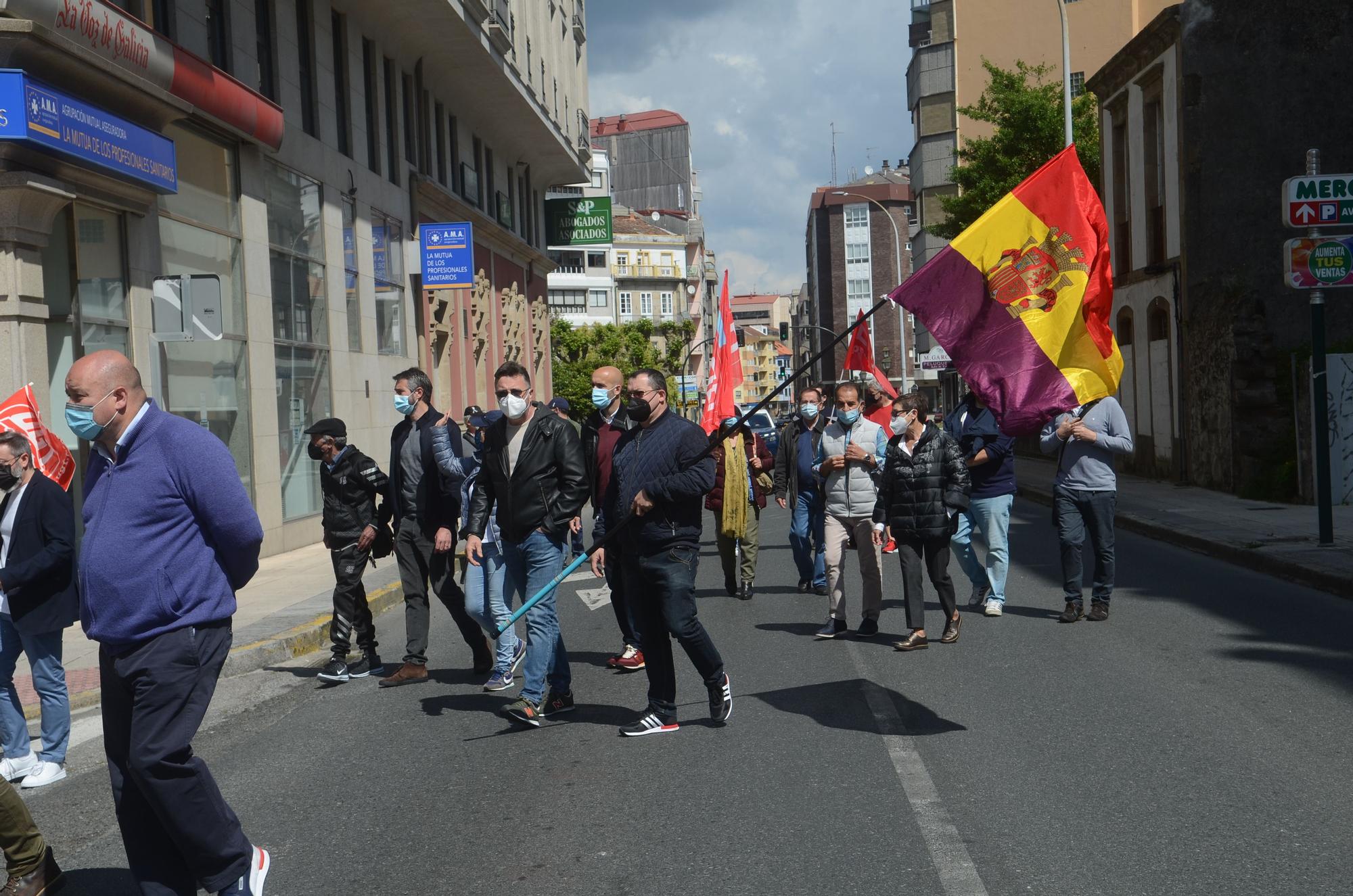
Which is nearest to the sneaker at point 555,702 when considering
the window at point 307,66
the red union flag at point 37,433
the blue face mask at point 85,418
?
the red union flag at point 37,433

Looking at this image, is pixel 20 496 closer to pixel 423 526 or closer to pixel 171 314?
pixel 423 526

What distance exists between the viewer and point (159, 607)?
4.08 meters

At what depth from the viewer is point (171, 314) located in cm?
1138

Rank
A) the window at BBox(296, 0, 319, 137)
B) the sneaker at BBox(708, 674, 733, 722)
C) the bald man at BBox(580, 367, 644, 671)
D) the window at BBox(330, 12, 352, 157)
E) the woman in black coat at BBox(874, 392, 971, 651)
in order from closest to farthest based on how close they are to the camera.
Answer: the sneaker at BBox(708, 674, 733, 722) → the bald man at BBox(580, 367, 644, 671) → the woman in black coat at BBox(874, 392, 971, 651) → the window at BBox(296, 0, 319, 137) → the window at BBox(330, 12, 352, 157)

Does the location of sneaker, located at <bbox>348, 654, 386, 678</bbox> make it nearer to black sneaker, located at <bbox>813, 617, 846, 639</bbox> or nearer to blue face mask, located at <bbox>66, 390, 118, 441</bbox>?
black sneaker, located at <bbox>813, 617, 846, 639</bbox>

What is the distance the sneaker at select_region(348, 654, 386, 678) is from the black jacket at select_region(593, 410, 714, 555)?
2.91m

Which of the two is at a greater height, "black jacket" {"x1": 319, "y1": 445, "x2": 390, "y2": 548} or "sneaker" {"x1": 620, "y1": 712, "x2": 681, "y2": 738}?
"black jacket" {"x1": 319, "y1": 445, "x2": 390, "y2": 548}

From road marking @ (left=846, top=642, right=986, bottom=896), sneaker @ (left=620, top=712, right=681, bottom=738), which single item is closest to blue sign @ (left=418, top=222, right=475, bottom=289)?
road marking @ (left=846, top=642, right=986, bottom=896)

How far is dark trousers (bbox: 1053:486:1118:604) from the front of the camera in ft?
32.5

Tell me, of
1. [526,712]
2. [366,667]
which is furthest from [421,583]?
[526,712]

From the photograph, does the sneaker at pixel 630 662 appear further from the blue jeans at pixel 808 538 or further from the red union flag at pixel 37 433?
the red union flag at pixel 37 433

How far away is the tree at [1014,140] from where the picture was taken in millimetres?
35781

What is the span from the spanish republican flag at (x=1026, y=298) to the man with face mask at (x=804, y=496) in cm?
459

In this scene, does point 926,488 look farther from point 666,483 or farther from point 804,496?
point 666,483
